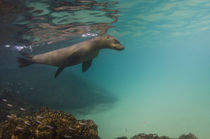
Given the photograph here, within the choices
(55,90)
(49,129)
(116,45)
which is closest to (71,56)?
(116,45)

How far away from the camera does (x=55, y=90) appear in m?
19.4

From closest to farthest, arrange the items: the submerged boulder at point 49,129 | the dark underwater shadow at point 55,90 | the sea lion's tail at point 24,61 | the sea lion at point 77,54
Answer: the submerged boulder at point 49,129
the sea lion at point 77,54
the sea lion's tail at point 24,61
the dark underwater shadow at point 55,90

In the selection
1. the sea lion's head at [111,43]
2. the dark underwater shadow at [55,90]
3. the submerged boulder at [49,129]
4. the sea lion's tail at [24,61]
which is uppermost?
the dark underwater shadow at [55,90]

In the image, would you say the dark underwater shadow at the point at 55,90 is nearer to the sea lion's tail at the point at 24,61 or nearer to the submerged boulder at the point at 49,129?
the sea lion's tail at the point at 24,61

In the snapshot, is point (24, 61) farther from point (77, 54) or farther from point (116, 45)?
point (116, 45)

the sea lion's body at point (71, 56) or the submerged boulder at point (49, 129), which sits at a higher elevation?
the sea lion's body at point (71, 56)

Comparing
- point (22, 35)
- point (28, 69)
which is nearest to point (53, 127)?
point (22, 35)

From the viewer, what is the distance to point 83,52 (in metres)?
6.37

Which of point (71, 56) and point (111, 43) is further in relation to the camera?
point (71, 56)

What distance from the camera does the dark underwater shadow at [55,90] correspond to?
57.0 ft

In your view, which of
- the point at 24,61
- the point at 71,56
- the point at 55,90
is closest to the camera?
the point at 71,56

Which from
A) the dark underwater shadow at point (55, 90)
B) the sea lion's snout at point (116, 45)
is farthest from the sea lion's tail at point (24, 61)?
the dark underwater shadow at point (55, 90)

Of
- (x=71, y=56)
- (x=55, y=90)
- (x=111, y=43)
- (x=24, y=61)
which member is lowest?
(x=71, y=56)

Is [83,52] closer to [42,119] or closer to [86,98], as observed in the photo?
[42,119]
